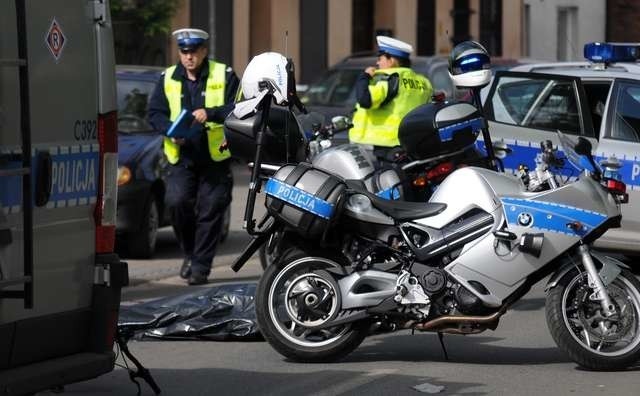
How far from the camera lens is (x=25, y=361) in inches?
235

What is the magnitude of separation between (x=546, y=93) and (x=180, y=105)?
9.23ft

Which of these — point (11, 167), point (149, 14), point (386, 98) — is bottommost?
→ point (386, 98)

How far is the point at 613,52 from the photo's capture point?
37.4 feet

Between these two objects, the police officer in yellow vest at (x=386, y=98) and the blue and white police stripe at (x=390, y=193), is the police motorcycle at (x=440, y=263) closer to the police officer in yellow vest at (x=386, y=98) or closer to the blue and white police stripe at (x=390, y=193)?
the blue and white police stripe at (x=390, y=193)

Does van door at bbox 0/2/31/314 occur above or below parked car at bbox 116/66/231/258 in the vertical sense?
above

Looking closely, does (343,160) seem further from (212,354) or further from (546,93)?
(546,93)

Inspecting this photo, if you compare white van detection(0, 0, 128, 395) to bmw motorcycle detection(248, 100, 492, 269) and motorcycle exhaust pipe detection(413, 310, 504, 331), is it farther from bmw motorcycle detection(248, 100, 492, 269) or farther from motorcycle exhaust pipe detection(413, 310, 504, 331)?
bmw motorcycle detection(248, 100, 492, 269)

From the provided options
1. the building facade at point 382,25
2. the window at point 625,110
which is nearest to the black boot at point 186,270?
the window at point 625,110

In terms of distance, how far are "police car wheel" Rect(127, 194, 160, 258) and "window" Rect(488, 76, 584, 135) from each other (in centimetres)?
318

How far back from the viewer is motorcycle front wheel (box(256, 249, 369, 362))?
323 inches

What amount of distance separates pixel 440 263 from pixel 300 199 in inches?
33.1

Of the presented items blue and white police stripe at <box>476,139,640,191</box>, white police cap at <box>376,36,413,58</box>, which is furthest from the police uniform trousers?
blue and white police stripe at <box>476,139,640,191</box>

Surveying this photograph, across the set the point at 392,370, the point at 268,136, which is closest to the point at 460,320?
the point at 392,370

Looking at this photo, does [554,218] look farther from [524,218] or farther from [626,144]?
[626,144]
